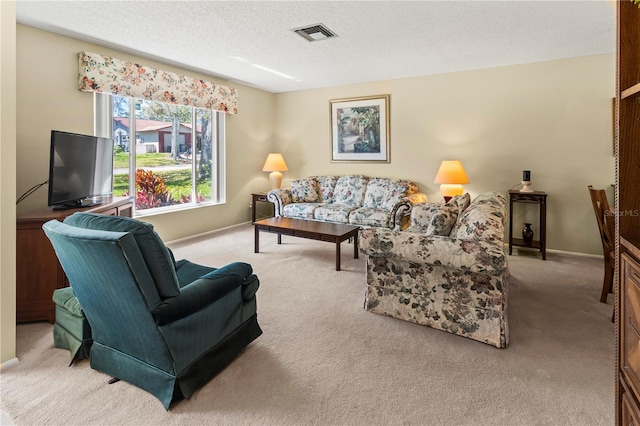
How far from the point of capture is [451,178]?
4656 millimetres

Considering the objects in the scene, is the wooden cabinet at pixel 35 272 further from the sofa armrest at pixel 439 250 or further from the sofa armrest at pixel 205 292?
the sofa armrest at pixel 439 250

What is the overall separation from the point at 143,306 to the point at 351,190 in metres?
4.30

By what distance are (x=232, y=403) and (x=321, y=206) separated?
3.78 meters

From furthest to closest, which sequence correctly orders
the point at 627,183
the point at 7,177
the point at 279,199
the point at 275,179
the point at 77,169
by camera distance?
the point at 275,179, the point at 279,199, the point at 77,169, the point at 7,177, the point at 627,183

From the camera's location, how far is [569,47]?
12.8 ft

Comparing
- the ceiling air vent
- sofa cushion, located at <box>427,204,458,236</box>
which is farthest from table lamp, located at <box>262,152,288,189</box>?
sofa cushion, located at <box>427,204,458,236</box>

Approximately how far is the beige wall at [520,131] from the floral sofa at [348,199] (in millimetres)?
399

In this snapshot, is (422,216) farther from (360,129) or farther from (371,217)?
(360,129)

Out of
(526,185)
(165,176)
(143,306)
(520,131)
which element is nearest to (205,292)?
(143,306)

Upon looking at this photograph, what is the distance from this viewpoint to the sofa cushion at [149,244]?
156cm

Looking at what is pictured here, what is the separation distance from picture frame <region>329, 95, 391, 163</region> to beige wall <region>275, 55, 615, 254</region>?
0.13 meters

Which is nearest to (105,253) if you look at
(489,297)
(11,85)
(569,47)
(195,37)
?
(11,85)

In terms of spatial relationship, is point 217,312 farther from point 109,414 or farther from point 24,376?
point 24,376

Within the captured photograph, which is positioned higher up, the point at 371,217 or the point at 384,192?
the point at 384,192
